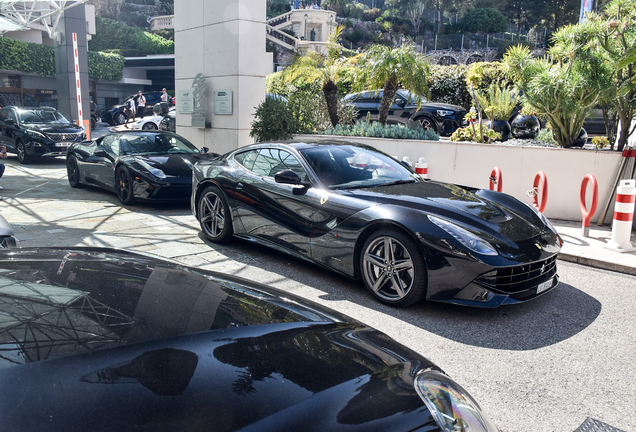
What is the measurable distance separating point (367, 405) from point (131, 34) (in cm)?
5565

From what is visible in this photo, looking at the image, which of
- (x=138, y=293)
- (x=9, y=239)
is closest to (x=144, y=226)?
(x=9, y=239)

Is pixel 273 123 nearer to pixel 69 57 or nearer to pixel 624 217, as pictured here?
pixel 624 217

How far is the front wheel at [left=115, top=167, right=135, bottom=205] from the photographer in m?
8.85

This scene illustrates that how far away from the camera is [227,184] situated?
624 cm

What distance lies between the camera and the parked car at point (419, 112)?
14.9 m

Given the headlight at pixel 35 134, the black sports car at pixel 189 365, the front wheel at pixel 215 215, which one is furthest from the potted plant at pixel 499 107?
the headlight at pixel 35 134

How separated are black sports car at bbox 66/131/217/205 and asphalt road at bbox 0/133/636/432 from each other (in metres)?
1.20

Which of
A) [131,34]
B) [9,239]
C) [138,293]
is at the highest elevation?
[131,34]

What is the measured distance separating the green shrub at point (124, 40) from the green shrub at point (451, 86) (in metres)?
36.1

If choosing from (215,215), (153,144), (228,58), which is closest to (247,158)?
(215,215)

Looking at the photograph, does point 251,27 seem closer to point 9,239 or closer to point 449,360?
point 9,239

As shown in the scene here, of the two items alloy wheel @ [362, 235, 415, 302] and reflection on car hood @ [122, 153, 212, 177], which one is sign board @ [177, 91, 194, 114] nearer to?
reflection on car hood @ [122, 153, 212, 177]

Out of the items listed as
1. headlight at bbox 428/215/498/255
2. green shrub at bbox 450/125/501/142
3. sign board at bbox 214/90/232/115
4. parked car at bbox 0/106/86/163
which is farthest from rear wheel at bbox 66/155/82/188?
headlight at bbox 428/215/498/255

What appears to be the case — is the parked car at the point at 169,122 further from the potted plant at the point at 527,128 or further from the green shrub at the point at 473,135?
the potted plant at the point at 527,128
